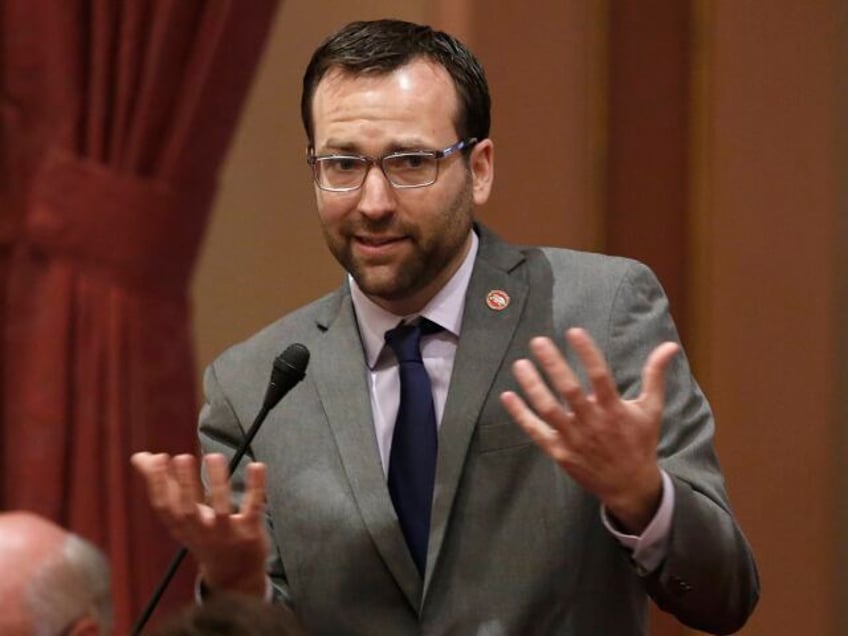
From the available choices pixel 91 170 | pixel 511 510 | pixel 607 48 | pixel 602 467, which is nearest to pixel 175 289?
pixel 91 170

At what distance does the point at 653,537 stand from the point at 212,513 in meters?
0.45

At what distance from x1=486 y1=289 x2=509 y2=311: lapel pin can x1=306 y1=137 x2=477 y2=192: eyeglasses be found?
16 centimetres

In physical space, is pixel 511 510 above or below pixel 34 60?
below

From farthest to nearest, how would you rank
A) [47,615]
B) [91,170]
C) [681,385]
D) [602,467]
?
[91,170] → [681,385] → [602,467] → [47,615]

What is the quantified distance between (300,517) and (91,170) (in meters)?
0.98

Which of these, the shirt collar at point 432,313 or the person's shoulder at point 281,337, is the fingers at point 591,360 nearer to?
the shirt collar at point 432,313

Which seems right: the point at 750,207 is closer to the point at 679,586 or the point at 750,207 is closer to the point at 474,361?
the point at 474,361

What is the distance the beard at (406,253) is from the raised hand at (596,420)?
0.30 meters

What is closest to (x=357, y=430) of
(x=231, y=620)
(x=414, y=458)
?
(x=414, y=458)

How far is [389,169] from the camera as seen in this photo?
6.26 ft

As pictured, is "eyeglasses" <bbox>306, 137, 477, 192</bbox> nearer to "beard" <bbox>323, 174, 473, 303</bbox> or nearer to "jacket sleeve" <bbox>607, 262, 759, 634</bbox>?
"beard" <bbox>323, 174, 473, 303</bbox>

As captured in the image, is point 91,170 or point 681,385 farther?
point 91,170

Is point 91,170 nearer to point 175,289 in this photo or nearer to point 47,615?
point 175,289

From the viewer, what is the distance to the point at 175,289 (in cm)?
279
